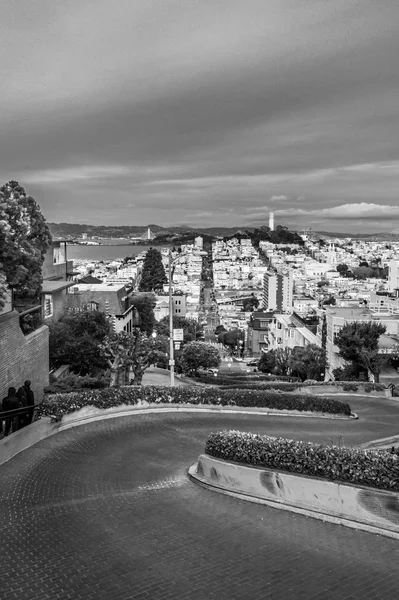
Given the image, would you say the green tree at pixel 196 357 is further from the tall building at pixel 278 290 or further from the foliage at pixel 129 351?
the tall building at pixel 278 290

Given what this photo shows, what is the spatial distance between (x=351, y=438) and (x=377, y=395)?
11940 millimetres

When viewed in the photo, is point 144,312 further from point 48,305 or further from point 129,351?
point 129,351

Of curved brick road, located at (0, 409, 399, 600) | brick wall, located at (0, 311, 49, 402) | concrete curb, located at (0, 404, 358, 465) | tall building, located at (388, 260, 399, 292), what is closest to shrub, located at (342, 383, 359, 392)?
concrete curb, located at (0, 404, 358, 465)

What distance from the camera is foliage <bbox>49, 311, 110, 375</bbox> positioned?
28891mm

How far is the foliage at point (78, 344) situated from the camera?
94.8 ft

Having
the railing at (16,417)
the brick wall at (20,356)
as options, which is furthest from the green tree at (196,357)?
the railing at (16,417)

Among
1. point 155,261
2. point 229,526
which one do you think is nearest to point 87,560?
point 229,526

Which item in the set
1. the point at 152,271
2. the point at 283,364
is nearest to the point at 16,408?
the point at 283,364

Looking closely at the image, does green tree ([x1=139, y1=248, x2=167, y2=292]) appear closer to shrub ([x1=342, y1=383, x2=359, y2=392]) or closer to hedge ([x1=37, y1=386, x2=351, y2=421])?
shrub ([x1=342, y1=383, x2=359, y2=392])

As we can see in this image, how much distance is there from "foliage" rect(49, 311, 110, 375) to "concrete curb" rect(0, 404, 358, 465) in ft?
36.9

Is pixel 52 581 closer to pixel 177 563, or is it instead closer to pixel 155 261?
pixel 177 563

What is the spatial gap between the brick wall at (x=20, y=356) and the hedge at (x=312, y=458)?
26.4 feet

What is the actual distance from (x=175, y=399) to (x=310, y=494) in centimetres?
870

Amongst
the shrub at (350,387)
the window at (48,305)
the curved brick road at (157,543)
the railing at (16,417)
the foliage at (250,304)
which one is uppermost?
the window at (48,305)
